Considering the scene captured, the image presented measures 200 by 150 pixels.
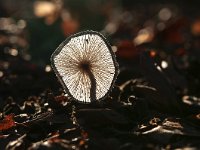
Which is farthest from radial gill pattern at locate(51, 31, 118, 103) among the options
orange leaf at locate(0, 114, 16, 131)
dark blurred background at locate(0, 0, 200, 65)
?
dark blurred background at locate(0, 0, 200, 65)

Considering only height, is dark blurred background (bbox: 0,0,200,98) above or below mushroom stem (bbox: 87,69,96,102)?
above

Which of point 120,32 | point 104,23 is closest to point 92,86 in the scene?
point 120,32

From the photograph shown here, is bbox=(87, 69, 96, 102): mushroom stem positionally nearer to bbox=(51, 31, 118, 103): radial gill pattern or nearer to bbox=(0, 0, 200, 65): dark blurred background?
bbox=(51, 31, 118, 103): radial gill pattern

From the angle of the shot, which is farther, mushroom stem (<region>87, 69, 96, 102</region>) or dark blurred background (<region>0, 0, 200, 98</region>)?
dark blurred background (<region>0, 0, 200, 98</region>)

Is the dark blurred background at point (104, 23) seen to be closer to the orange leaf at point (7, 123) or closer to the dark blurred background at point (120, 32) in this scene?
the dark blurred background at point (120, 32)

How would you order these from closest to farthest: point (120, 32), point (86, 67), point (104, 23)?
point (86, 67) → point (120, 32) → point (104, 23)

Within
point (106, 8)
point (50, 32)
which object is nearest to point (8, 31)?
point (50, 32)

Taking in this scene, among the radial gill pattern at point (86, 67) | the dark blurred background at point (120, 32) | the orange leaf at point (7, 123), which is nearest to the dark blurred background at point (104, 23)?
the dark blurred background at point (120, 32)

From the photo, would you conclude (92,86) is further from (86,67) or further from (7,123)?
(7,123)
